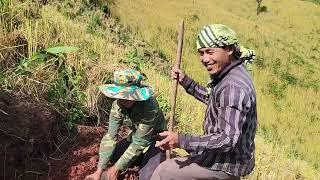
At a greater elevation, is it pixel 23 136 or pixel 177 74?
pixel 177 74

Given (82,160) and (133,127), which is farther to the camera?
(82,160)

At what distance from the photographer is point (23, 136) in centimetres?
453

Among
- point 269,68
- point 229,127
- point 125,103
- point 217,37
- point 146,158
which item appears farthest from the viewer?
point 269,68

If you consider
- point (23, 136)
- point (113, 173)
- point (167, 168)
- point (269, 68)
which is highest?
point (167, 168)

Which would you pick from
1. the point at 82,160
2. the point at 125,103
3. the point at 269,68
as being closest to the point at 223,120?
the point at 125,103

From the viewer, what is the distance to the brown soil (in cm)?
445

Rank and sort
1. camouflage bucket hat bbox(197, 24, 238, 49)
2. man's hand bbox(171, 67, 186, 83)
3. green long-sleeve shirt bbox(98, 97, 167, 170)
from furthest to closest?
green long-sleeve shirt bbox(98, 97, 167, 170)
man's hand bbox(171, 67, 186, 83)
camouflage bucket hat bbox(197, 24, 238, 49)

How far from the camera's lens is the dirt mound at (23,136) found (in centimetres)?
442

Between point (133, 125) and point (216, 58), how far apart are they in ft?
4.15

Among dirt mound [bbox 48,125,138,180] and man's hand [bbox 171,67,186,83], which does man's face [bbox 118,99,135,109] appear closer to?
man's hand [bbox 171,67,186,83]

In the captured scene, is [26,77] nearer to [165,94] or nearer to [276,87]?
[165,94]

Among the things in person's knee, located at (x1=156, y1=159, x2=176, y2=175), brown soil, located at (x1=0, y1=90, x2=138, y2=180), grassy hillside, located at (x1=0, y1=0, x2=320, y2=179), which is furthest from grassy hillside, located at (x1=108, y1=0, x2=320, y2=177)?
person's knee, located at (x1=156, y1=159, x2=176, y2=175)

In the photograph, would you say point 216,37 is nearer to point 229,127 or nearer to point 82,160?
point 229,127

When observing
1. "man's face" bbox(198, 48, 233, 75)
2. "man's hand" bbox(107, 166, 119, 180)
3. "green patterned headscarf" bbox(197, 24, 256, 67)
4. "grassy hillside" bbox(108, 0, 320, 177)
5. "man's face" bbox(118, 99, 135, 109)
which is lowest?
"grassy hillside" bbox(108, 0, 320, 177)
